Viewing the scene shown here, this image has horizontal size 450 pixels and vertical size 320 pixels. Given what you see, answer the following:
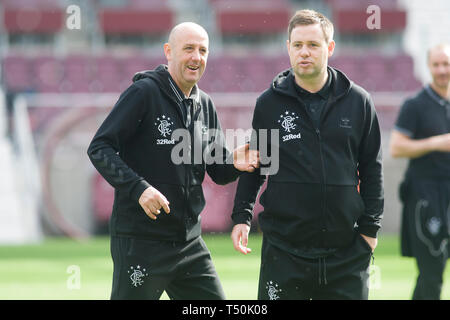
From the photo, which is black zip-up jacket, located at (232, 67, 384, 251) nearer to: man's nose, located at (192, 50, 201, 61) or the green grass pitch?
man's nose, located at (192, 50, 201, 61)

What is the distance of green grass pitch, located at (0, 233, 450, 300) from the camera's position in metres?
7.20

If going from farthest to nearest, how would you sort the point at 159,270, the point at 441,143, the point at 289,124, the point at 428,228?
the point at 428,228 → the point at 441,143 → the point at 159,270 → the point at 289,124

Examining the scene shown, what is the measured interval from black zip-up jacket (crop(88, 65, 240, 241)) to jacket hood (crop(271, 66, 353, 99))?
0.50 metres

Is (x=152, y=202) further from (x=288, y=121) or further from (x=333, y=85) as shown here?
(x=333, y=85)

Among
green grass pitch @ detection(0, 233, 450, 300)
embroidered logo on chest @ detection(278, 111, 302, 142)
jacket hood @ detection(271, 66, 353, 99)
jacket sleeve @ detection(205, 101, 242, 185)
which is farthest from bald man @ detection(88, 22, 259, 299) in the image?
green grass pitch @ detection(0, 233, 450, 300)

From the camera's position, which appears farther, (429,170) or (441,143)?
(429,170)

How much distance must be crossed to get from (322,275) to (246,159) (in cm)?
73

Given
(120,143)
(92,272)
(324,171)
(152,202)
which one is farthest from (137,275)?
(92,272)

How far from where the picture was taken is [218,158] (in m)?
3.83

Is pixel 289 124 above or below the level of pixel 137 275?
above

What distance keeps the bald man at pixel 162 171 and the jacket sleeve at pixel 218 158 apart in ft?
0.43

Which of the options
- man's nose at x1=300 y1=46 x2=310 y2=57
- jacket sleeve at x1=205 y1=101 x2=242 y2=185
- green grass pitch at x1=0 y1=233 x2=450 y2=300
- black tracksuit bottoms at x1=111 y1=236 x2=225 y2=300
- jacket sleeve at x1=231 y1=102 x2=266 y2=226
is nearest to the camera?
man's nose at x1=300 y1=46 x2=310 y2=57

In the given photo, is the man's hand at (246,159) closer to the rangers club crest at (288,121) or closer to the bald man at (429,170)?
the rangers club crest at (288,121)

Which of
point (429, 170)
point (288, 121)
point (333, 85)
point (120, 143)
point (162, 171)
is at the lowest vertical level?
point (429, 170)
